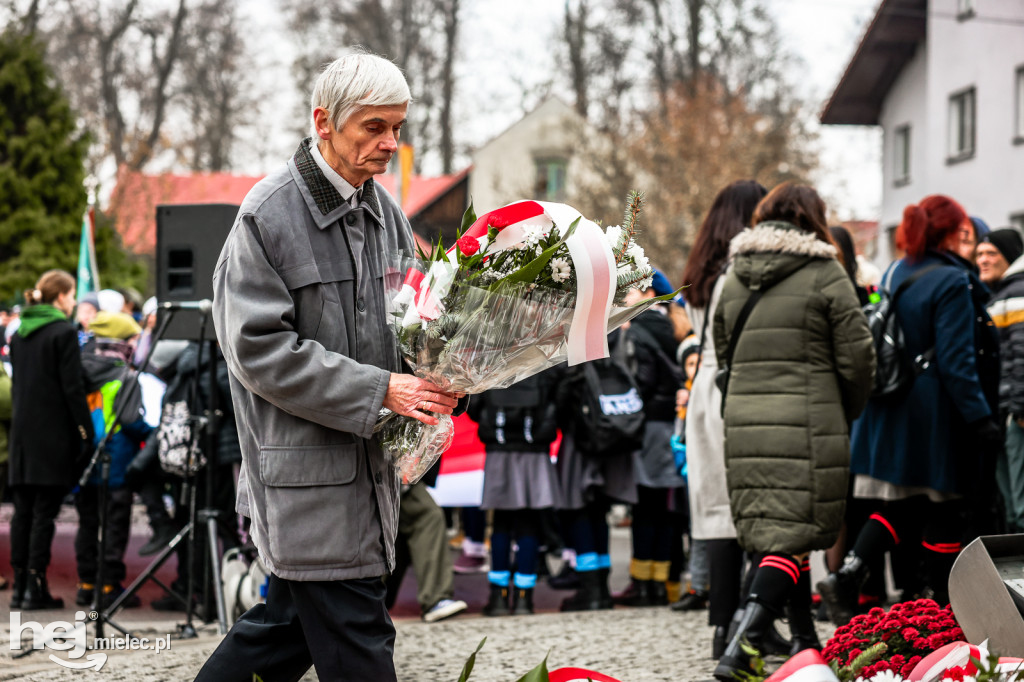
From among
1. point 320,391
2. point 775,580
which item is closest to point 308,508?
point 320,391

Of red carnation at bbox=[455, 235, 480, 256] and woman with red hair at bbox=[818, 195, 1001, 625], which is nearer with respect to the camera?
red carnation at bbox=[455, 235, 480, 256]

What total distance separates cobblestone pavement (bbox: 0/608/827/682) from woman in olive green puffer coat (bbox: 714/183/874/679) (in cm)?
65

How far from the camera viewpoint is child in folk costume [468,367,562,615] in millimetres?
7156

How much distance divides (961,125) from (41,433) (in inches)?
886

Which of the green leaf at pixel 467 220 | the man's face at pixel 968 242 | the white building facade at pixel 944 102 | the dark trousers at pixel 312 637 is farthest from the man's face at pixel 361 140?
the white building facade at pixel 944 102

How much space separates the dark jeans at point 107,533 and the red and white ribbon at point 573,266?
537cm

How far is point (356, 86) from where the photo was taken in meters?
2.97

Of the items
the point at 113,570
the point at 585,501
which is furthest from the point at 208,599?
the point at 585,501

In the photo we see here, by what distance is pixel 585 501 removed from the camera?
7.39 metres

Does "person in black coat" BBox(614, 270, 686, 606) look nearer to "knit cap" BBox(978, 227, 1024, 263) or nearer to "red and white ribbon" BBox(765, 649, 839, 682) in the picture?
"knit cap" BBox(978, 227, 1024, 263)

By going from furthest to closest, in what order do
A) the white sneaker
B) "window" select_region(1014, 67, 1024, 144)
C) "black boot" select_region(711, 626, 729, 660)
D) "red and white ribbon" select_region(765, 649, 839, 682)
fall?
"window" select_region(1014, 67, 1024, 144) → the white sneaker → "black boot" select_region(711, 626, 729, 660) → "red and white ribbon" select_region(765, 649, 839, 682)

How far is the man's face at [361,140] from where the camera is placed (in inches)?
119

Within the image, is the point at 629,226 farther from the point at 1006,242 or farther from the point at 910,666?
the point at 1006,242

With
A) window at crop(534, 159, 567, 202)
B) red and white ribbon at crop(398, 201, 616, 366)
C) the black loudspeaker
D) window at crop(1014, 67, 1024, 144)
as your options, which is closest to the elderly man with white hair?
red and white ribbon at crop(398, 201, 616, 366)
